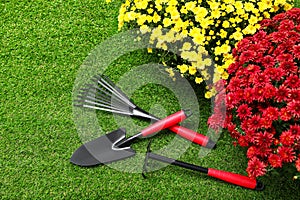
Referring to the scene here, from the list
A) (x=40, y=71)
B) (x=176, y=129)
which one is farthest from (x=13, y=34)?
(x=176, y=129)

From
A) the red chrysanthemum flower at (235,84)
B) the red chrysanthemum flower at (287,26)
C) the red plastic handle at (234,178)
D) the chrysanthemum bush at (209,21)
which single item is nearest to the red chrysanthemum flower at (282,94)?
the red chrysanthemum flower at (235,84)

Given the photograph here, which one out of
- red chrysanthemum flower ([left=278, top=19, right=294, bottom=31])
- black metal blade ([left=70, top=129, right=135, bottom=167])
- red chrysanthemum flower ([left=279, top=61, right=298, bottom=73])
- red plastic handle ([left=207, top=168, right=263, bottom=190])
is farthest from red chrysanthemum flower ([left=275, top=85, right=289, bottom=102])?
black metal blade ([left=70, top=129, right=135, bottom=167])

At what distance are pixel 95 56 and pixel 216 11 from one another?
0.91 meters

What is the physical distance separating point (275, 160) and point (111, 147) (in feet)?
3.21

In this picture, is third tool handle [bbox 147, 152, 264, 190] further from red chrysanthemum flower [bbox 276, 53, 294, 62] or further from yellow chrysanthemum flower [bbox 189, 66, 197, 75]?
red chrysanthemum flower [bbox 276, 53, 294, 62]

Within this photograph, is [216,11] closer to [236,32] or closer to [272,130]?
[236,32]

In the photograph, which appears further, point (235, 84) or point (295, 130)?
point (235, 84)

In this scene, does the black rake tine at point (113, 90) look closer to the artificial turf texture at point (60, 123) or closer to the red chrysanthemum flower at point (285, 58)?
the artificial turf texture at point (60, 123)

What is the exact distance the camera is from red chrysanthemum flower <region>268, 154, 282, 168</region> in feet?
6.40

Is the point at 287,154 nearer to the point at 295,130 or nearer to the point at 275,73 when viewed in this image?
the point at 295,130

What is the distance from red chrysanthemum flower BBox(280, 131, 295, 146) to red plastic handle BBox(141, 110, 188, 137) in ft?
2.47

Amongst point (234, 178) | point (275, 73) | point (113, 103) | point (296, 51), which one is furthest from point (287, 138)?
point (113, 103)

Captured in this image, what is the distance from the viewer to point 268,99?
82.0 inches

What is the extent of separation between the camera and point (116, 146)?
2523 millimetres
